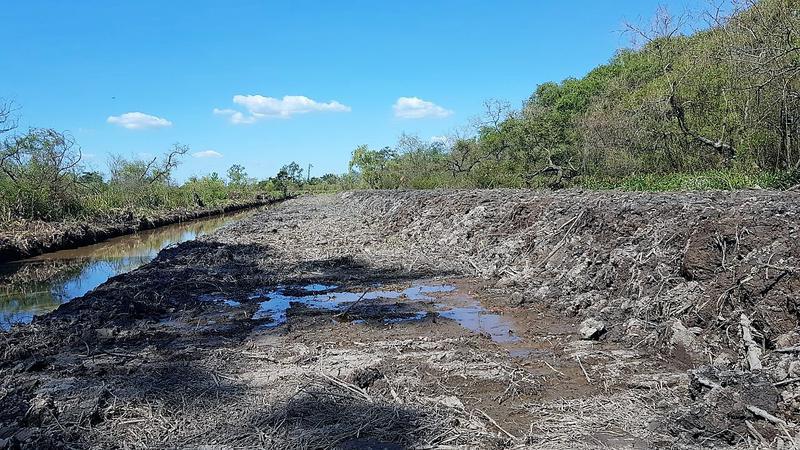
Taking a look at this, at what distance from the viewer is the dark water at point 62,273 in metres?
10.4

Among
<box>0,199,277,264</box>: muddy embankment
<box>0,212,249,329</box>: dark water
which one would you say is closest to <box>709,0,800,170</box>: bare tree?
<box>0,212,249,329</box>: dark water

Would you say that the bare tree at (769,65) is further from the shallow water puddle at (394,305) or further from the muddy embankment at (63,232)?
the muddy embankment at (63,232)

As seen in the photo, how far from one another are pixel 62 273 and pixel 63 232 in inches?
244

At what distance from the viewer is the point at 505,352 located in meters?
5.66

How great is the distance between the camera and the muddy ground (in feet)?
12.2

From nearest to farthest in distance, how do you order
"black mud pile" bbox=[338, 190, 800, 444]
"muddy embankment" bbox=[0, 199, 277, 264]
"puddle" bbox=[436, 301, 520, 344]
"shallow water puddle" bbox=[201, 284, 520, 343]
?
"black mud pile" bbox=[338, 190, 800, 444]
"puddle" bbox=[436, 301, 520, 344]
"shallow water puddle" bbox=[201, 284, 520, 343]
"muddy embankment" bbox=[0, 199, 277, 264]

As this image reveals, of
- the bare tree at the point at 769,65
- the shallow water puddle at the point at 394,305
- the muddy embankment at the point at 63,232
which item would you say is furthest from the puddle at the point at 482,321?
the muddy embankment at the point at 63,232

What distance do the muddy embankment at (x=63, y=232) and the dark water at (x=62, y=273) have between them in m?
0.44

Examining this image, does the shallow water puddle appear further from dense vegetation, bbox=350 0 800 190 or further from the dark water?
dense vegetation, bbox=350 0 800 190

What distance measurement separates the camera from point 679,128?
66.4 ft

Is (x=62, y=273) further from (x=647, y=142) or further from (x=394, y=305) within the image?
(x=647, y=142)

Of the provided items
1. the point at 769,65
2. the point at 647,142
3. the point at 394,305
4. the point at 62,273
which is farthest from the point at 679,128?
the point at 62,273

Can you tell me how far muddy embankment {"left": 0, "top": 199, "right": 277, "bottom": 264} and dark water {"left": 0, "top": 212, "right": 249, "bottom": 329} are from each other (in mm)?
441

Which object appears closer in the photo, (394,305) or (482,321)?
(482,321)
